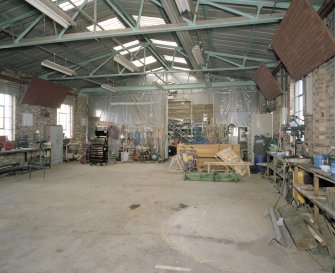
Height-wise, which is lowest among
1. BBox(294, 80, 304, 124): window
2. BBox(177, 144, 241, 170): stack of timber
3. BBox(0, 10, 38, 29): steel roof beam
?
BBox(177, 144, 241, 170): stack of timber

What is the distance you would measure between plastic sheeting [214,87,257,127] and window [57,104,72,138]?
738 cm

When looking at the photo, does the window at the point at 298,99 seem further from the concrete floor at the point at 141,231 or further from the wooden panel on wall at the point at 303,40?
the concrete floor at the point at 141,231

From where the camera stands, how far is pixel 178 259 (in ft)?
8.99

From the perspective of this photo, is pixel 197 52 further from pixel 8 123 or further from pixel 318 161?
pixel 8 123

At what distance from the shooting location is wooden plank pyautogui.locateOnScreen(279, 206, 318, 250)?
2.90m

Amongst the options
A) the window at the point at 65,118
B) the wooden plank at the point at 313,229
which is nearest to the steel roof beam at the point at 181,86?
the window at the point at 65,118

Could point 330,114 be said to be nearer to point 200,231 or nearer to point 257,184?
point 257,184

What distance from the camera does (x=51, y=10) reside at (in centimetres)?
415

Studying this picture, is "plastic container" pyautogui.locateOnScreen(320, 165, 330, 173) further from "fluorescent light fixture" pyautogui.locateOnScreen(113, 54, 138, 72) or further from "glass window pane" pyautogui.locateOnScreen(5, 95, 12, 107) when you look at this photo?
"glass window pane" pyautogui.locateOnScreen(5, 95, 12, 107)

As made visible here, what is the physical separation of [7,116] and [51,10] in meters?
5.96

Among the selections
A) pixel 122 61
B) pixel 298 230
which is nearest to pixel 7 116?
pixel 122 61

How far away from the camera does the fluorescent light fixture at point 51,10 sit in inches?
153

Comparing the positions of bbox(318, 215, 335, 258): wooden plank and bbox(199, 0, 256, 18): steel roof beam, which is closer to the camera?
bbox(318, 215, 335, 258): wooden plank

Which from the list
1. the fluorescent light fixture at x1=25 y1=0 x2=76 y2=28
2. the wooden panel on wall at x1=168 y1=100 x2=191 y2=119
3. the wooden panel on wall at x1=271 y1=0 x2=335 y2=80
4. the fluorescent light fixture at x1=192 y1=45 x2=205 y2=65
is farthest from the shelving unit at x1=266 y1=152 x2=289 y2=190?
the wooden panel on wall at x1=168 y1=100 x2=191 y2=119
